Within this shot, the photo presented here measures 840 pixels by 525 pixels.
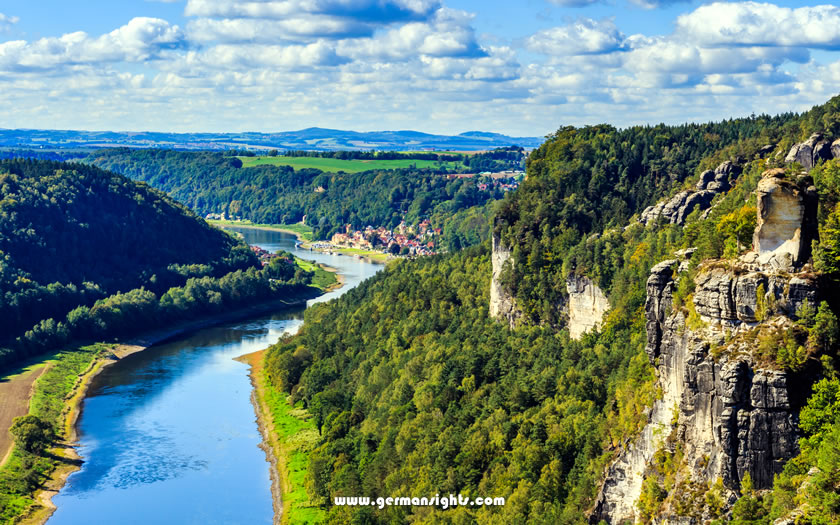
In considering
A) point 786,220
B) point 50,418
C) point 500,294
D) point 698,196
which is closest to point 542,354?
point 500,294

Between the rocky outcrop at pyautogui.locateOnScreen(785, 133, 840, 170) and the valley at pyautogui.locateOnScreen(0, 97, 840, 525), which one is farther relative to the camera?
the rocky outcrop at pyautogui.locateOnScreen(785, 133, 840, 170)

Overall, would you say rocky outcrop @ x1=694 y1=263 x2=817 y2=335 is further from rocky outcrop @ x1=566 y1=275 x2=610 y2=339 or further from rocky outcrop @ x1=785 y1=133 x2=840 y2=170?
rocky outcrop @ x1=785 y1=133 x2=840 y2=170

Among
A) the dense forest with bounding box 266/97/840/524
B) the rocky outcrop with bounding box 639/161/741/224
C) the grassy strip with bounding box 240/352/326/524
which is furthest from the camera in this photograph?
the rocky outcrop with bounding box 639/161/741/224

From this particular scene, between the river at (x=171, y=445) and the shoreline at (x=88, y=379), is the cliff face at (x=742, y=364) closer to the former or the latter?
the river at (x=171, y=445)

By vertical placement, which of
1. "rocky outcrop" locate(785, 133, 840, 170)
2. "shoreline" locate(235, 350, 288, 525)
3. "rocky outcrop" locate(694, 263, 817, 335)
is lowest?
"shoreline" locate(235, 350, 288, 525)

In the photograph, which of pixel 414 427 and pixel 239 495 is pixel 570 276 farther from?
pixel 239 495

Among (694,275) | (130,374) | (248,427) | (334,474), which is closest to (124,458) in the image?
(248,427)

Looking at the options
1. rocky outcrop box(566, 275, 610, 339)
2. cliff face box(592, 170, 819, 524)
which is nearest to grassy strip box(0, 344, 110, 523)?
rocky outcrop box(566, 275, 610, 339)
